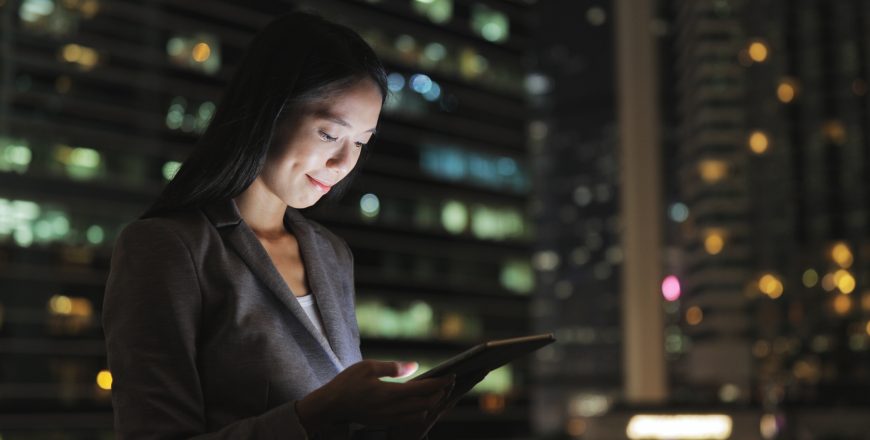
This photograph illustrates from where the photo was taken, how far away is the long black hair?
133 cm

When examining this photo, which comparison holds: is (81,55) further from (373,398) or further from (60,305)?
(373,398)

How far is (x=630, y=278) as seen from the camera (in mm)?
14484

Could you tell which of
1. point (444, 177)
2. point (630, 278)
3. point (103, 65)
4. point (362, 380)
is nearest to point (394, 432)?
point (362, 380)

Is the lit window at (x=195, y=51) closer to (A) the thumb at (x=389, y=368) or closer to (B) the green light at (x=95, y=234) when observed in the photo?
(B) the green light at (x=95, y=234)

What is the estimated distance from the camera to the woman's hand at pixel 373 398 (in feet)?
3.60

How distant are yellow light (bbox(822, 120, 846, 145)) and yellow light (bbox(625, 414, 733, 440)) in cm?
3599

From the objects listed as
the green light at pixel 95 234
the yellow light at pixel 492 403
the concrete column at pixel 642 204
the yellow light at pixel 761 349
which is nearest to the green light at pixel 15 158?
the green light at pixel 95 234

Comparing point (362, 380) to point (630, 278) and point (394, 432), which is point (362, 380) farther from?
point (630, 278)

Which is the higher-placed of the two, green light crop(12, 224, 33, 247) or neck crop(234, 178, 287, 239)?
green light crop(12, 224, 33, 247)

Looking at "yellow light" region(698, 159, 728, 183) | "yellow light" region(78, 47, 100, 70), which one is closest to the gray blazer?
"yellow light" region(78, 47, 100, 70)

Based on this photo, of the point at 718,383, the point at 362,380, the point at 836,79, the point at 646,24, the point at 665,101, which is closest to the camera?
the point at 362,380

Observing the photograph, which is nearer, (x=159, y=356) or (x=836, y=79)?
(x=159, y=356)

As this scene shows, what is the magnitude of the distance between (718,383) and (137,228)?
26010 millimetres

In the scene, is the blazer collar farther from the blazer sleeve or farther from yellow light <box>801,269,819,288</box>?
yellow light <box>801,269,819,288</box>
